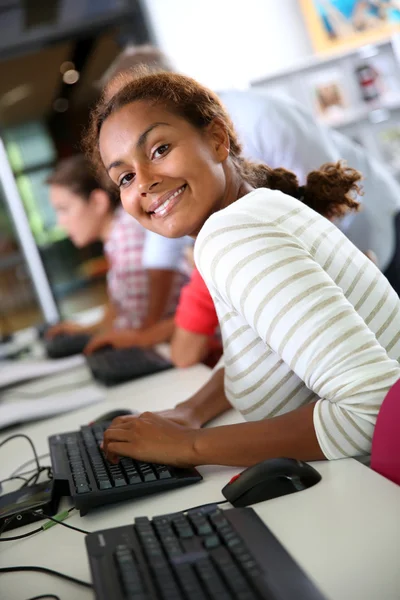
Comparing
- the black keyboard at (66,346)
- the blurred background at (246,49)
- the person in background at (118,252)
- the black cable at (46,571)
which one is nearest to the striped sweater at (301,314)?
the black cable at (46,571)

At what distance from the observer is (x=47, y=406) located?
68.5 inches

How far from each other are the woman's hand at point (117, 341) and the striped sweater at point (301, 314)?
131 centimetres

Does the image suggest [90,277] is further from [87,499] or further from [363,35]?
[87,499]

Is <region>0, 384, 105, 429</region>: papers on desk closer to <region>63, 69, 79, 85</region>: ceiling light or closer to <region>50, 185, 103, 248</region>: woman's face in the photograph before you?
<region>50, 185, 103, 248</region>: woman's face

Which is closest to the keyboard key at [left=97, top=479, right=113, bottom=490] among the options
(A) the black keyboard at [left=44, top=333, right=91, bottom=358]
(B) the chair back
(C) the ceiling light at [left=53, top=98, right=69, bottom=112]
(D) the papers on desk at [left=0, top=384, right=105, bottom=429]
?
(B) the chair back

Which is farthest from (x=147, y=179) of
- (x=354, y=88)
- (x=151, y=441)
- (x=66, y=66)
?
(x=66, y=66)

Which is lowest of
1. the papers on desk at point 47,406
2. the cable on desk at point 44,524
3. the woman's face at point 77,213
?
the papers on desk at point 47,406

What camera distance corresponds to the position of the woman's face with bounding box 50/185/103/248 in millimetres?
2848

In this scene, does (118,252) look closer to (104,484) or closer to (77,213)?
(77,213)

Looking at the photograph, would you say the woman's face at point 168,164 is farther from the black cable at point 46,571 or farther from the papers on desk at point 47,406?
the papers on desk at point 47,406

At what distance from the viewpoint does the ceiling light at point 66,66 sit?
6.37m

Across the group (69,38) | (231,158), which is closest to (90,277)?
(69,38)

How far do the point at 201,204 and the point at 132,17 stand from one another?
350 centimetres

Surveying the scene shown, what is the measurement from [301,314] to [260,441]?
201 millimetres
